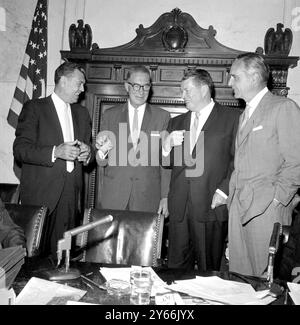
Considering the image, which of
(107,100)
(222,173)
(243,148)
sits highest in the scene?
(107,100)

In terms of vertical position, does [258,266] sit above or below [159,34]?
below

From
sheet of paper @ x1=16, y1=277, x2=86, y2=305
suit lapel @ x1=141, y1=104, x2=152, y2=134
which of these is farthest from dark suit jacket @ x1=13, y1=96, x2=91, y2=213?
sheet of paper @ x1=16, y1=277, x2=86, y2=305

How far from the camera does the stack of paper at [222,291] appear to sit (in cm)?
139

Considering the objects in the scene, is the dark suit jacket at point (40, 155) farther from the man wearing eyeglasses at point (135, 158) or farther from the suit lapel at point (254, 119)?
the suit lapel at point (254, 119)

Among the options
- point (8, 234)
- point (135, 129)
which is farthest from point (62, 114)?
point (8, 234)

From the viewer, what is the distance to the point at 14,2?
15.2ft

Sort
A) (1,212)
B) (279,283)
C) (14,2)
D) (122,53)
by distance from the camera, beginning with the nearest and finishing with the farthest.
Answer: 1. (279,283)
2. (1,212)
3. (122,53)
4. (14,2)

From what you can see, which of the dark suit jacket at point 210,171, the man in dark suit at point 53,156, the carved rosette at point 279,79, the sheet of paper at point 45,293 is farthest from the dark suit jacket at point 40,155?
the carved rosette at point 279,79

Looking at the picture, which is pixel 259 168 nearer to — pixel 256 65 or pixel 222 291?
pixel 256 65

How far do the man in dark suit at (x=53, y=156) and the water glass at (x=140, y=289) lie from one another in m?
1.73

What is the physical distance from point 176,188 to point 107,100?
1.83 metres

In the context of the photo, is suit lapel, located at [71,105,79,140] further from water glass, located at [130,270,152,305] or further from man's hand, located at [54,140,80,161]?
water glass, located at [130,270,152,305]

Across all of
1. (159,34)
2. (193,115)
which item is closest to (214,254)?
(193,115)

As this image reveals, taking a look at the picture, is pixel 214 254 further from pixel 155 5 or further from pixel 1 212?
pixel 155 5
